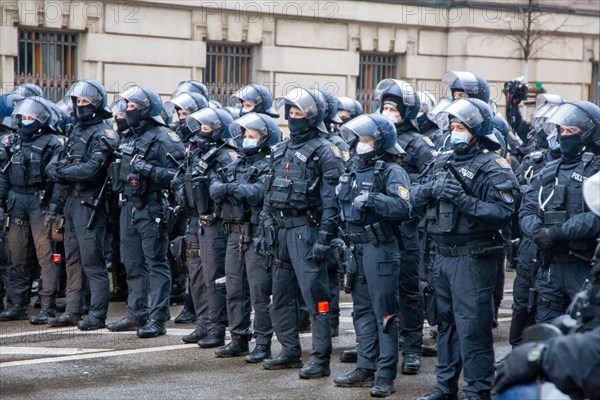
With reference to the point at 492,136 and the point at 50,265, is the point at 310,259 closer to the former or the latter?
the point at 492,136

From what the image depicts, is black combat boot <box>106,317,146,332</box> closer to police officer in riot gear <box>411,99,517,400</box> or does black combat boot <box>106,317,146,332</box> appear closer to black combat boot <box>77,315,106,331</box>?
black combat boot <box>77,315,106,331</box>

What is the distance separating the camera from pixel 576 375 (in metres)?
4.36

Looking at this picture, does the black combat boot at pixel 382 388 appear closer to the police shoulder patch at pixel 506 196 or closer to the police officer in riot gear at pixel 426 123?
the police shoulder patch at pixel 506 196

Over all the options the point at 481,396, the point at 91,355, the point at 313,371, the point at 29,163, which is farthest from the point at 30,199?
the point at 481,396

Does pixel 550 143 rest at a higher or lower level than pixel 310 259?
higher

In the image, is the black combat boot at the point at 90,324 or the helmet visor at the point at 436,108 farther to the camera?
the black combat boot at the point at 90,324

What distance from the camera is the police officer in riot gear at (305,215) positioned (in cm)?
847

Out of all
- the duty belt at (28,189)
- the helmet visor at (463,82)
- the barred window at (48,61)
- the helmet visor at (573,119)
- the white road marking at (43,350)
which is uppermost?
the barred window at (48,61)

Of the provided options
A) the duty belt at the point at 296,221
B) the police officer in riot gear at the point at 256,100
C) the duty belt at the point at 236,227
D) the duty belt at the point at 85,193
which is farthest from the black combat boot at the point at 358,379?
the duty belt at the point at 85,193

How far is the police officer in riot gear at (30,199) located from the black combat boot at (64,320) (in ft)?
0.62

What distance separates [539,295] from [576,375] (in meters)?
3.23

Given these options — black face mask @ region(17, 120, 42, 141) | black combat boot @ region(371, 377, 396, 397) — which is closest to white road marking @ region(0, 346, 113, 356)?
Answer: black face mask @ region(17, 120, 42, 141)

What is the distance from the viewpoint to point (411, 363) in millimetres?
8797

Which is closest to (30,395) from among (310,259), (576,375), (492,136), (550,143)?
(310,259)
